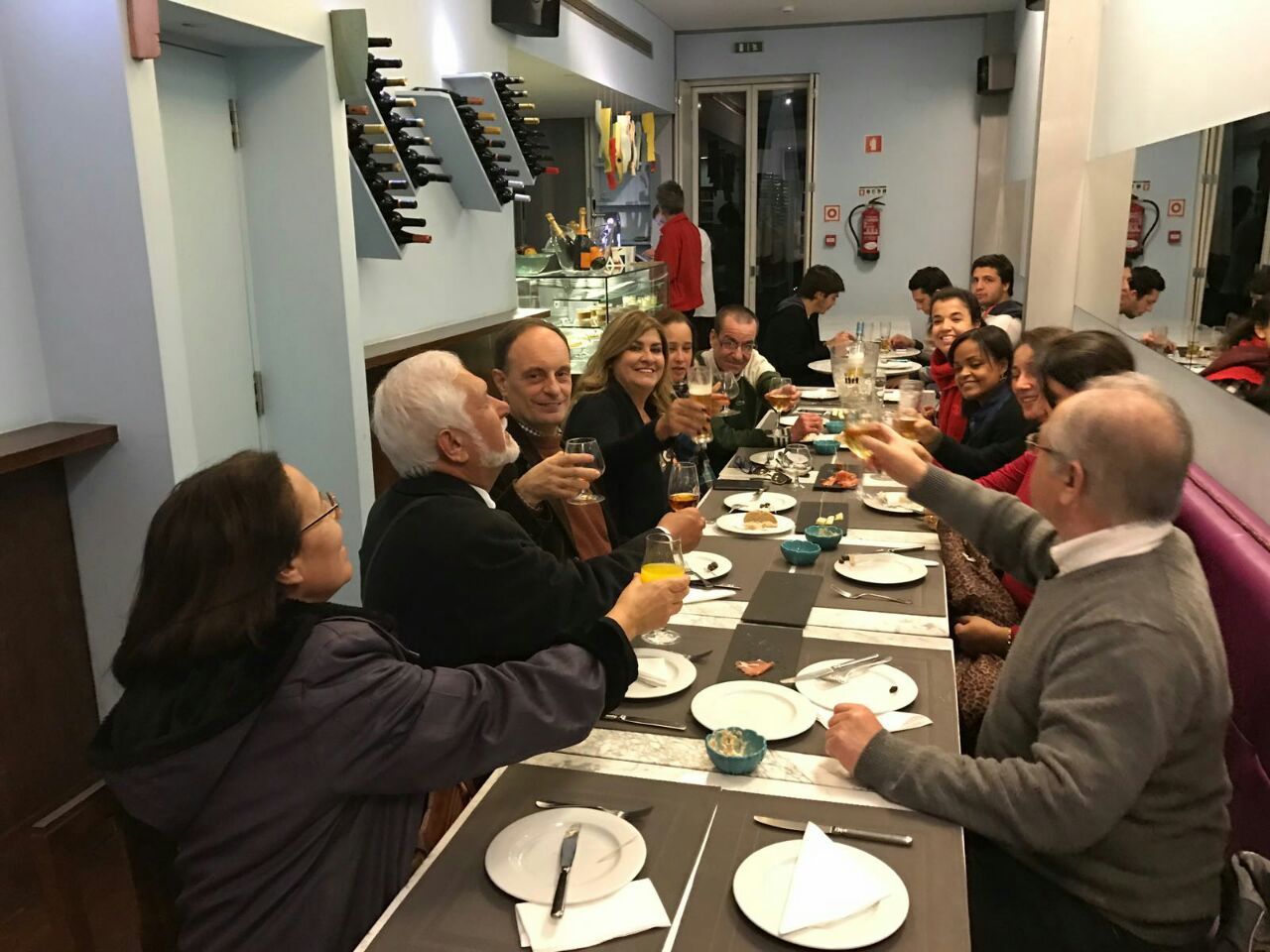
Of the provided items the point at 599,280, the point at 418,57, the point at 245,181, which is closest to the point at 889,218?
the point at 599,280

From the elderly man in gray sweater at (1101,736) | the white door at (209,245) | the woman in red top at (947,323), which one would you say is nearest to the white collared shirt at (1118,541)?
the elderly man in gray sweater at (1101,736)

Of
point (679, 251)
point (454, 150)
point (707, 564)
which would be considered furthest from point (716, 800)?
point (679, 251)

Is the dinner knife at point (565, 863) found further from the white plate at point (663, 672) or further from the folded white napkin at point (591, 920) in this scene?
the white plate at point (663, 672)

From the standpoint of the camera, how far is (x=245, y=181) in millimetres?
3578

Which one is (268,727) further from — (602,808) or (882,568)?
(882,568)

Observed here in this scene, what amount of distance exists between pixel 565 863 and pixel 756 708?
1.80ft

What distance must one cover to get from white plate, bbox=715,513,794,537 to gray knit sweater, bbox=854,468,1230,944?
4.07 ft

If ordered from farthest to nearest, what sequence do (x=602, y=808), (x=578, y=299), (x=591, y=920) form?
(x=578, y=299) < (x=602, y=808) < (x=591, y=920)

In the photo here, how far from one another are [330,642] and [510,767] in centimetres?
44

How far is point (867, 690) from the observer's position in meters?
1.80

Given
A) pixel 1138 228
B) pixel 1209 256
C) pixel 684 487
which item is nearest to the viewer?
pixel 684 487

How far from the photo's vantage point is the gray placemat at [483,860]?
122cm

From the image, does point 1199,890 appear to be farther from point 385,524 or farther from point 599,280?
point 599,280

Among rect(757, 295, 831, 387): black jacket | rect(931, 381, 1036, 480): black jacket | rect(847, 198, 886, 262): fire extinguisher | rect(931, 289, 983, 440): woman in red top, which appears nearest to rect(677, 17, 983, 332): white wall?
rect(847, 198, 886, 262): fire extinguisher
